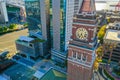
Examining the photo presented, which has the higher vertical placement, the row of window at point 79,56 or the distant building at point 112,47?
the row of window at point 79,56

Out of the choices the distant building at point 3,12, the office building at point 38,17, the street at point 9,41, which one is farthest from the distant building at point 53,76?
the distant building at point 3,12

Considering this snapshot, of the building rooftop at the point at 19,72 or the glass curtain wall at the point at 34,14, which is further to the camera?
the glass curtain wall at the point at 34,14

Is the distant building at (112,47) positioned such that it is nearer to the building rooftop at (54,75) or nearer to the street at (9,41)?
the building rooftop at (54,75)

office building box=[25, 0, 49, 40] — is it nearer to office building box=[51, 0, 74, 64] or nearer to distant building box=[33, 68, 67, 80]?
office building box=[51, 0, 74, 64]

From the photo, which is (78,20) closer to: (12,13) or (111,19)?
(111,19)

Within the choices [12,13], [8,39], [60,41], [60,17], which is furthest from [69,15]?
[12,13]

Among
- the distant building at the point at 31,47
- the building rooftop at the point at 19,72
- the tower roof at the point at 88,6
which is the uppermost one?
the tower roof at the point at 88,6
